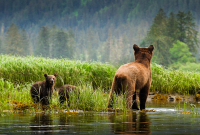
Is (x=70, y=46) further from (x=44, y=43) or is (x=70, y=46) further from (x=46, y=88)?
(x=46, y=88)

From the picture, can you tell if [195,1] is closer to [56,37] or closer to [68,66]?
[56,37]

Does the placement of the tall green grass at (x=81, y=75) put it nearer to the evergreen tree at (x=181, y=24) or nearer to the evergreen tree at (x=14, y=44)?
the evergreen tree at (x=181, y=24)

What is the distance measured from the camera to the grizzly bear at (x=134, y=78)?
9.39m

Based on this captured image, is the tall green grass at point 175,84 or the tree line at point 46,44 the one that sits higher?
the tree line at point 46,44

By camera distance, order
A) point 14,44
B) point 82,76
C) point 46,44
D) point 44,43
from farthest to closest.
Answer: point 44,43, point 46,44, point 14,44, point 82,76

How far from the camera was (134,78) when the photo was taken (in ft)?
31.6

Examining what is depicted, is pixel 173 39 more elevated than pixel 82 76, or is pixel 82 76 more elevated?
pixel 173 39

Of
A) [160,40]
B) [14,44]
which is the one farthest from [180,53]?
[14,44]

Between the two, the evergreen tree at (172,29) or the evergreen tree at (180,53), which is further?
the evergreen tree at (172,29)

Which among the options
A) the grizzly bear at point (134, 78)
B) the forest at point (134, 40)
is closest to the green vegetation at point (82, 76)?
the forest at point (134, 40)

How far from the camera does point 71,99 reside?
11625 millimetres

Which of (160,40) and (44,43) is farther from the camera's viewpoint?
(44,43)

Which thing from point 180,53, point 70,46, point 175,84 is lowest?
point 175,84

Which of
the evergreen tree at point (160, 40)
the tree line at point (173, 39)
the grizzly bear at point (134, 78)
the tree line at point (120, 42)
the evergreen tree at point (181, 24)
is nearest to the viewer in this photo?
the grizzly bear at point (134, 78)
